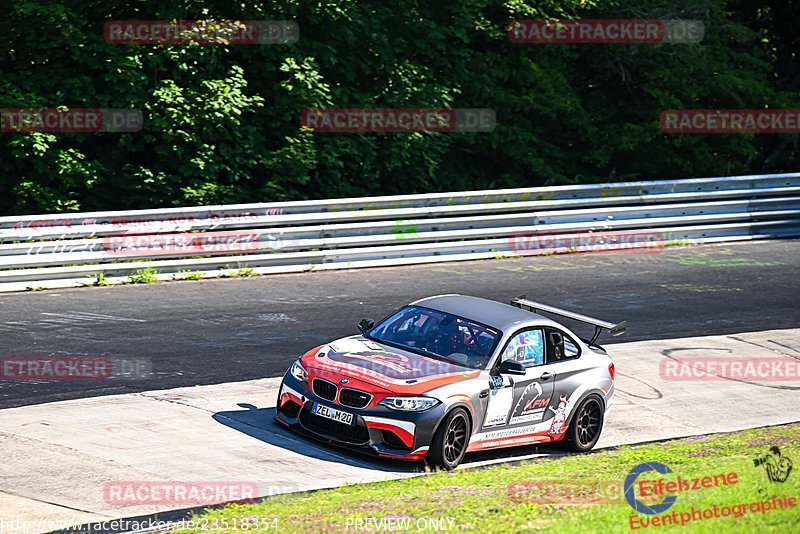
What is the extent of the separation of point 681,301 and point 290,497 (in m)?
11.0

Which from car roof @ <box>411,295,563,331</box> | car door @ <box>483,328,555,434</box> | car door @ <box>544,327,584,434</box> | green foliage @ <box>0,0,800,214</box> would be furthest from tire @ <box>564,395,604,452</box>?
green foliage @ <box>0,0,800,214</box>

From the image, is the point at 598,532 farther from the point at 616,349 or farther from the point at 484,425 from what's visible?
the point at 616,349

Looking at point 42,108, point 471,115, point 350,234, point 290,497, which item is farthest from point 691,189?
point 290,497

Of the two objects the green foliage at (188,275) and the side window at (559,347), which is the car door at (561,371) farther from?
the green foliage at (188,275)

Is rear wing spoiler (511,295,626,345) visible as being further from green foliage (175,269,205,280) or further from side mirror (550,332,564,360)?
green foliage (175,269,205,280)

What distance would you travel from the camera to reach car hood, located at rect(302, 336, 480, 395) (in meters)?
9.94

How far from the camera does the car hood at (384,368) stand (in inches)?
391

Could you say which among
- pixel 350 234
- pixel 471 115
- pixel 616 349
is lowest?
pixel 616 349

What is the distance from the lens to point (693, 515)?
7.20 m

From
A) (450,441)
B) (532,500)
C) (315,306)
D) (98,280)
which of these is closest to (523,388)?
(450,441)

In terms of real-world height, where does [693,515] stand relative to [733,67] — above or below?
below

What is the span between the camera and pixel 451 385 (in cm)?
1002

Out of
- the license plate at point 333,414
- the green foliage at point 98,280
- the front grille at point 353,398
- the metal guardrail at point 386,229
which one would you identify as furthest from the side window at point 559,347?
the green foliage at point 98,280

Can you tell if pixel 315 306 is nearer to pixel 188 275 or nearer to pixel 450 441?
pixel 188 275
